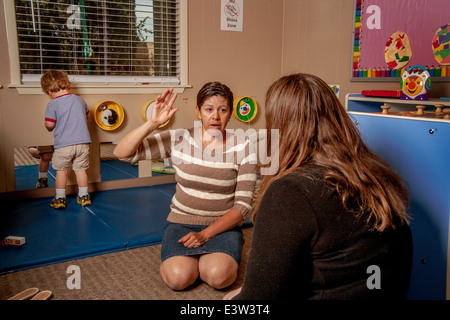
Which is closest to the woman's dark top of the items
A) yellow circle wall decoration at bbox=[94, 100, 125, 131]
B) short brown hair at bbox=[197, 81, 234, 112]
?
short brown hair at bbox=[197, 81, 234, 112]

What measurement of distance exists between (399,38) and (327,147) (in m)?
2.44

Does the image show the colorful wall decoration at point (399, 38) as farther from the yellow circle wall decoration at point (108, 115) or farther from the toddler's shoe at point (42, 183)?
the toddler's shoe at point (42, 183)

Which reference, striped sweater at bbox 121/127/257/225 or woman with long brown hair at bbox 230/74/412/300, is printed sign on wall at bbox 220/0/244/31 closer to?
striped sweater at bbox 121/127/257/225

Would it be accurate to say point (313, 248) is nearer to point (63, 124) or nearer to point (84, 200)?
point (84, 200)

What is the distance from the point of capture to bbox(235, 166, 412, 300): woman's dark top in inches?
35.9

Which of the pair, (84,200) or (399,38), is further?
(84,200)

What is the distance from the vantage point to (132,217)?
3.03m

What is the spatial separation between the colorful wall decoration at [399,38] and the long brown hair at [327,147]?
2062 mm

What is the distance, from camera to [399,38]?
305 cm

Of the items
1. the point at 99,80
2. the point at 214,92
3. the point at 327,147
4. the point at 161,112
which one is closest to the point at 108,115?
the point at 99,80

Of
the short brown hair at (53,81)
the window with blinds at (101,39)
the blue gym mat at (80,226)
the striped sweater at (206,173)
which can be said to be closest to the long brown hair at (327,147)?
the striped sweater at (206,173)

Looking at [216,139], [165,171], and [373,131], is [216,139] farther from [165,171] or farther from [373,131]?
[165,171]

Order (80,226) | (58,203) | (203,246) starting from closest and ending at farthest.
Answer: (203,246)
(80,226)
(58,203)

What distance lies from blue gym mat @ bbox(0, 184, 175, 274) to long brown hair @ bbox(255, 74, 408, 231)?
1.70 m
